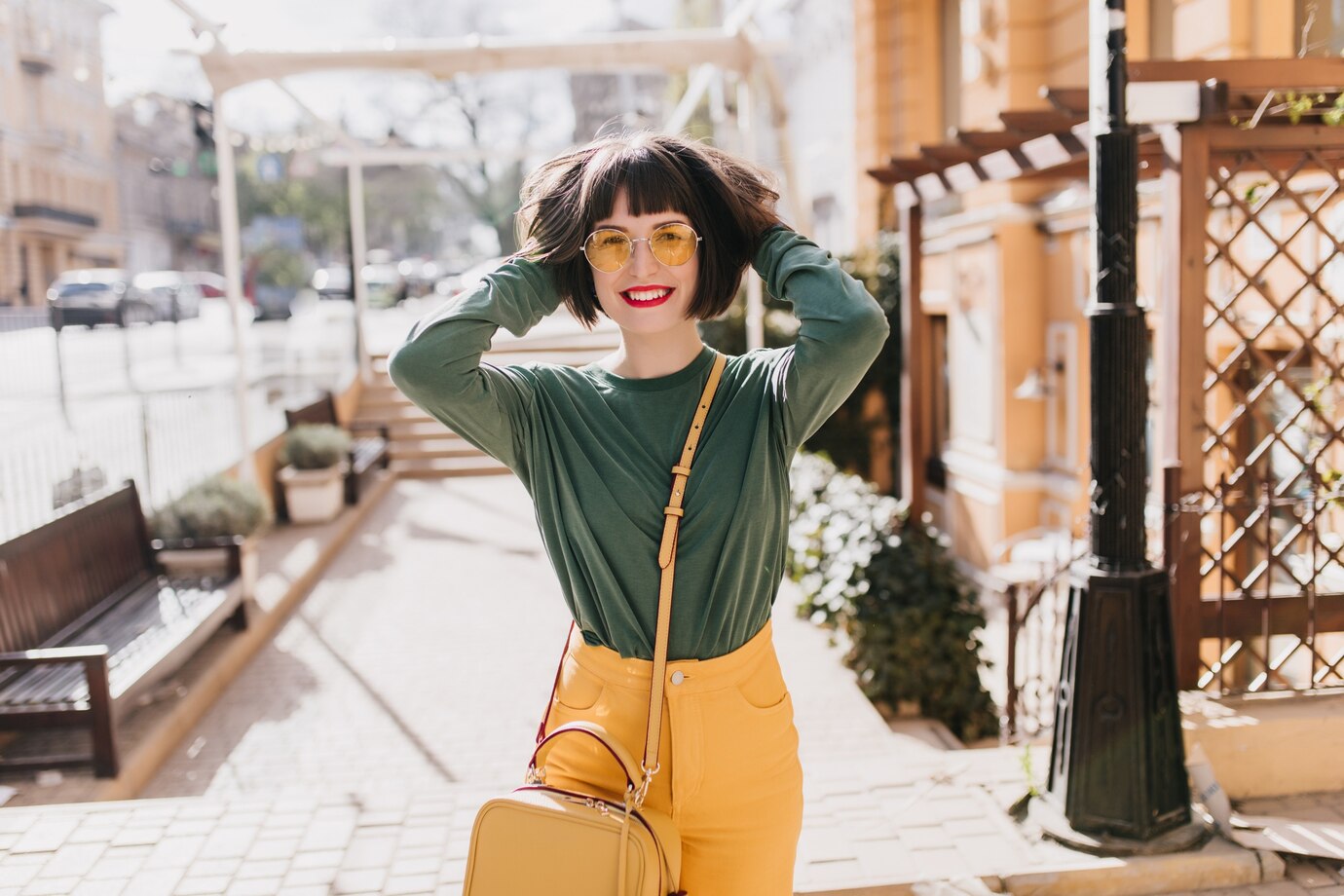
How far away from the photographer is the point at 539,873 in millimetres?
1822

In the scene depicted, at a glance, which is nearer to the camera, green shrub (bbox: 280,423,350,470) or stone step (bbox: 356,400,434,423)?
green shrub (bbox: 280,423,350,470)

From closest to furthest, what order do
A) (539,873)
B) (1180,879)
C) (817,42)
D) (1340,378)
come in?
(539,873), (1180,879), (1340,378), (817,42)

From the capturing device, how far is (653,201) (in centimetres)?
196

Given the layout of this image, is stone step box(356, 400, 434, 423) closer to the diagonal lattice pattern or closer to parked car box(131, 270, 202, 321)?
the diagonal lattice pattern

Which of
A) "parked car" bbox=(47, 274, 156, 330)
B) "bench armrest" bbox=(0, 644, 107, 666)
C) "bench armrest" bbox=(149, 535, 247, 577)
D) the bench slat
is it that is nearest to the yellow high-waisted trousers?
"bench armrest" bbox=(0, 644, 107, 666)

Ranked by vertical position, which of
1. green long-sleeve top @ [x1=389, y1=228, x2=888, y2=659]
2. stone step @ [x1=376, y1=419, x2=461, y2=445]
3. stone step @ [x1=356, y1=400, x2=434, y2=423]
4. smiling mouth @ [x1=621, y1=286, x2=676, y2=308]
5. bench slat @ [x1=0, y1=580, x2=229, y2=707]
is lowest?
bench slat @ [x1=0, y1=580, x2=229, y2=707]

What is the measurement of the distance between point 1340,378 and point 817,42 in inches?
756

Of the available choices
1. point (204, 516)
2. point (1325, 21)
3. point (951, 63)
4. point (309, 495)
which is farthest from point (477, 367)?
point (951, 63)

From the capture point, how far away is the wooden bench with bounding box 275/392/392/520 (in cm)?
1189

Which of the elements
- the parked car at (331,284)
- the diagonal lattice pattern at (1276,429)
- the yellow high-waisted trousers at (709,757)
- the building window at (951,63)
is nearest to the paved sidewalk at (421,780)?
the diagonal lattice pattern at (1276,429)

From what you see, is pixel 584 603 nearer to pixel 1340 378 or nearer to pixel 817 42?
pixel 1340 378

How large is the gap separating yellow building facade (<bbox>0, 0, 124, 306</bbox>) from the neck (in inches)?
505

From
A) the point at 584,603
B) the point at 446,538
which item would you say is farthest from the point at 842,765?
the point at 446,538

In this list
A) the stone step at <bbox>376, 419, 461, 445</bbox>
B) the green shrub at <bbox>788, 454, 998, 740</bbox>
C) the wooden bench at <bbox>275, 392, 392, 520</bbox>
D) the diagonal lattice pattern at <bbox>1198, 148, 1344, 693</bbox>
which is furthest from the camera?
the stone step at <bbox>376, 419, 461, 445</bbox>
